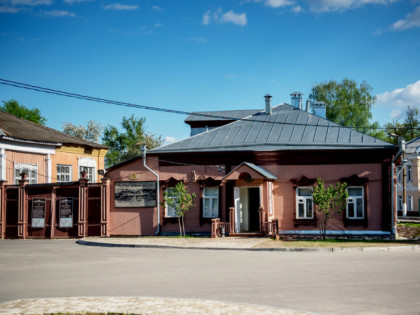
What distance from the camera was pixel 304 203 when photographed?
25375 mm

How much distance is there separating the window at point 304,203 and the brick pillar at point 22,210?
596 inches

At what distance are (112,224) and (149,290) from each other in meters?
18.4

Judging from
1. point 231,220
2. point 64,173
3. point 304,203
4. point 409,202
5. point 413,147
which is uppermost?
point 413,147

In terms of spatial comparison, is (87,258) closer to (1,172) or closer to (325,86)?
(1,172)

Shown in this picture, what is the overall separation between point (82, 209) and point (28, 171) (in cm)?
616

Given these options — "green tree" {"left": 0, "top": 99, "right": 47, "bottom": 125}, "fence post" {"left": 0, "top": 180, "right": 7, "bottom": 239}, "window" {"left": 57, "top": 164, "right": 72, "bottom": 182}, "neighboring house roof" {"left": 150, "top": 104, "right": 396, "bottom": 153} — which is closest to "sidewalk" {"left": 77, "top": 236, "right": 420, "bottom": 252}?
"neighboring house roof" {"left": 150, "top": 104, "right": 396, "bottom": 153}

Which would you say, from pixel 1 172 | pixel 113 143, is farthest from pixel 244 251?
pixel 113 143

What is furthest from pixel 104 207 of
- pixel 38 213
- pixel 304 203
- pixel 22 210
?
pixel 304 203

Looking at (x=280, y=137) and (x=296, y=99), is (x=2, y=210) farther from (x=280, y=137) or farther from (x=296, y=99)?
(x=296, y=99)

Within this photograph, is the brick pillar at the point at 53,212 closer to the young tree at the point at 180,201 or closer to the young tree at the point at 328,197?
the young tree at the point at 180,201

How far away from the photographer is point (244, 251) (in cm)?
1869

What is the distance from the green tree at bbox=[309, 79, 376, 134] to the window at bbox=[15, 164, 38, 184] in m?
31.6

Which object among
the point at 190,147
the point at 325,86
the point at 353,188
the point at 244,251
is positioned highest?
the point at 325,86

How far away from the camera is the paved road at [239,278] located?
8641 millimetres
